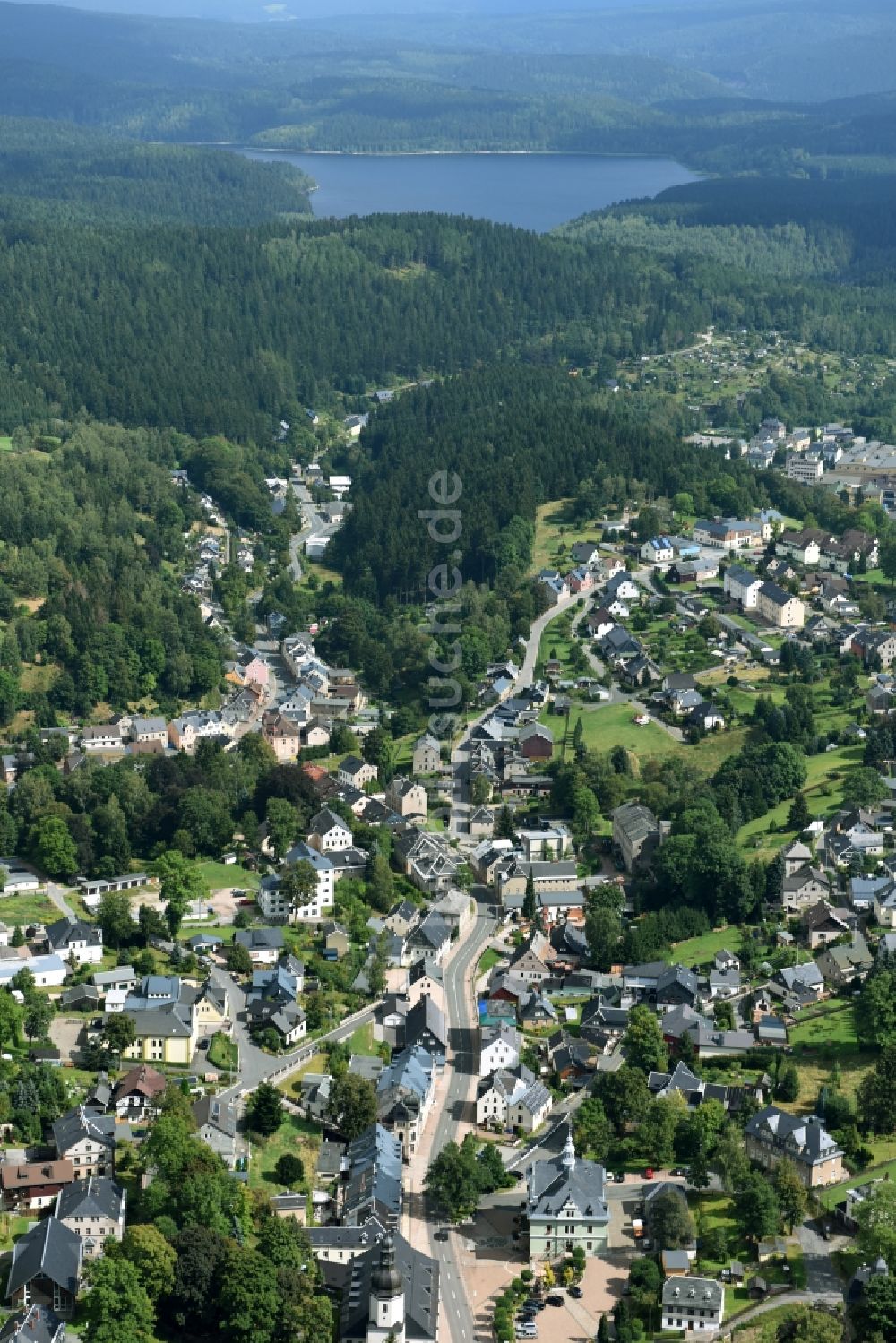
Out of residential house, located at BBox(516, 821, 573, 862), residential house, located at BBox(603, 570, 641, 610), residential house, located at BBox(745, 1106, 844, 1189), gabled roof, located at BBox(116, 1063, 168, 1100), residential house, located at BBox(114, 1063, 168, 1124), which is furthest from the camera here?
residential house, located at BBox(603, 570, 641, 610)

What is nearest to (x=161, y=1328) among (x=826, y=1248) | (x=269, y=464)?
(x=826, y=1248)

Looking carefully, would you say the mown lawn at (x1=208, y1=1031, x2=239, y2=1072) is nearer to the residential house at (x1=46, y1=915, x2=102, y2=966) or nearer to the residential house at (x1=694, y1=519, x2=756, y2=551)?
the residential house at (x1=46, y1=915, x2=102, y2=966)

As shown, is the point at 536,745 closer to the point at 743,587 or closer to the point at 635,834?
the point at 635,834

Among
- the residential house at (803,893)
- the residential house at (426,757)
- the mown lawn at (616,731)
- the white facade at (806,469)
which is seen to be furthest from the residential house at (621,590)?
the residential house at (803,893)

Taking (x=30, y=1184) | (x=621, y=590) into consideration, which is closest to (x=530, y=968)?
(x=30, y=1184)

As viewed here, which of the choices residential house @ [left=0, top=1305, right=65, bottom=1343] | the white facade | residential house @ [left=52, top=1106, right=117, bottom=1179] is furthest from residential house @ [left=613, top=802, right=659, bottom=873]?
the white facade

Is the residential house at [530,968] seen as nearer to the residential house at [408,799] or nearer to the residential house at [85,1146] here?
the residential house at [408,799]
